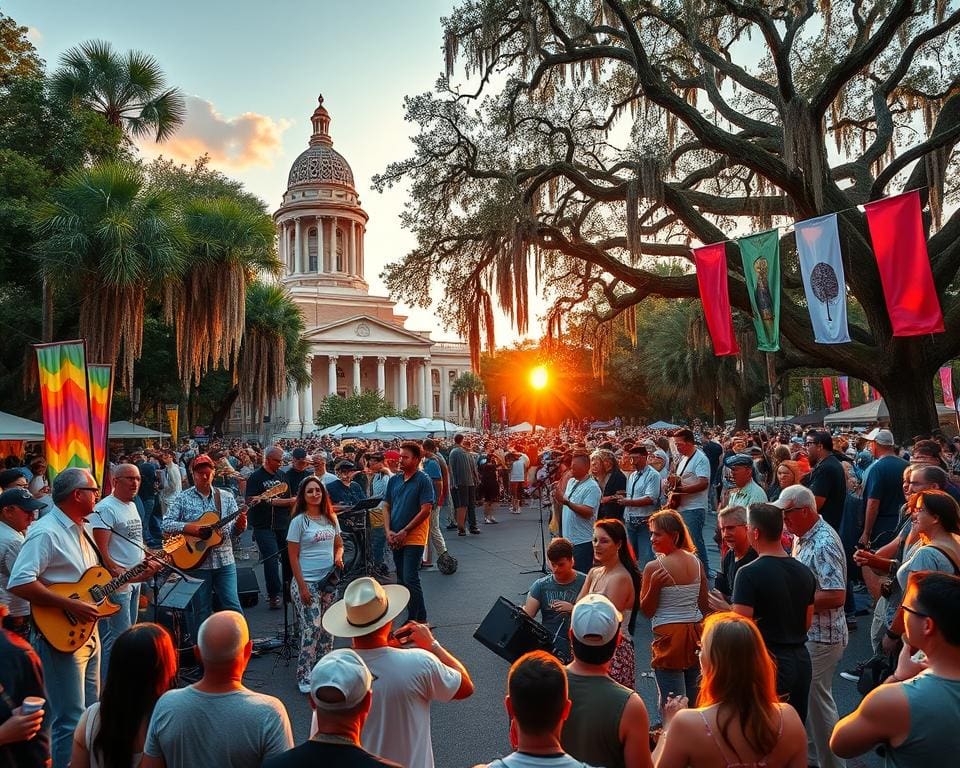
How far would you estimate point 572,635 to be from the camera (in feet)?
9.39

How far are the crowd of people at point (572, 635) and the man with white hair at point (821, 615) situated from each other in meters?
0.01

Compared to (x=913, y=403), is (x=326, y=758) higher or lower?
lower

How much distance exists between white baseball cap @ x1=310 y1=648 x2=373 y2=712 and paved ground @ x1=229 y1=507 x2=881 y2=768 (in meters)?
2.57

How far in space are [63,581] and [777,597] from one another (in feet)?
13.4

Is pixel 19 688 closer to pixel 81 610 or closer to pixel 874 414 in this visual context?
pixel 81 610

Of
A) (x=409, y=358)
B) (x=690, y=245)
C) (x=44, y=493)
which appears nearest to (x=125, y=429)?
(x=44, y=493)

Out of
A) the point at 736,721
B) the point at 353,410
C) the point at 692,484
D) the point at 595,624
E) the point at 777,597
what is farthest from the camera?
the point at 353,410

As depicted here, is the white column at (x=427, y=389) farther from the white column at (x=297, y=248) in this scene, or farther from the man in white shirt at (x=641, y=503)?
the man in white shirt at (x=641, y=503)

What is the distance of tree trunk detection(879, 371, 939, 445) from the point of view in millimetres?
15625

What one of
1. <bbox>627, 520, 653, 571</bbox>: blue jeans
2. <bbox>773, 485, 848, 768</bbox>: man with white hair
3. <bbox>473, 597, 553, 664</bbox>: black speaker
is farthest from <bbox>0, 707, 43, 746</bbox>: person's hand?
<bbox>627, 520, 653, 571</bbox>: blue jeans

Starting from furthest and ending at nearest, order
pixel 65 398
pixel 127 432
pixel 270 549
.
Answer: pixel 127 432 → pixel 270 549 → pixel 65 398

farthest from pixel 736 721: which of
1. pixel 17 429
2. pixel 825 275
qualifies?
pixel 17 429

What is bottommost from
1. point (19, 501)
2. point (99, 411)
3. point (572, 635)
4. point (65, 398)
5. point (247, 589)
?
A: point (247, 589)

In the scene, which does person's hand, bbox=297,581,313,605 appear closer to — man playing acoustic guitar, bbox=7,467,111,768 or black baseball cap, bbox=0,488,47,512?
man playing acoustic guitar, bbox=7,467,111,768
